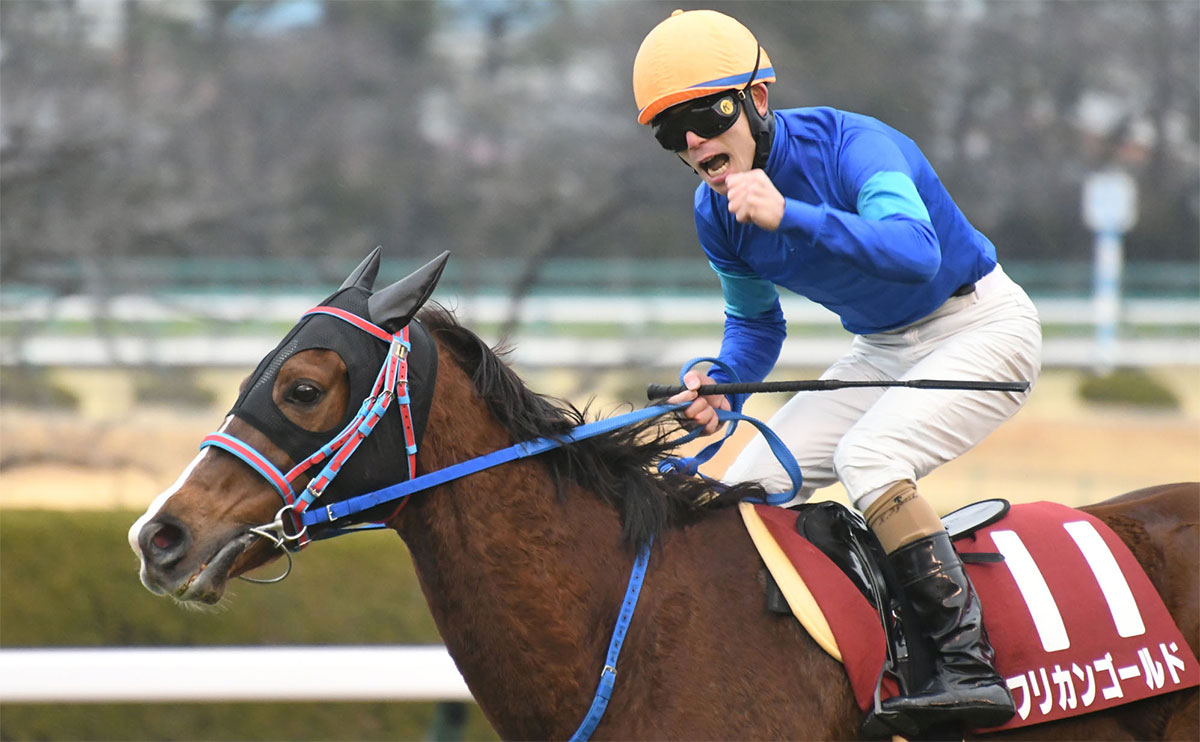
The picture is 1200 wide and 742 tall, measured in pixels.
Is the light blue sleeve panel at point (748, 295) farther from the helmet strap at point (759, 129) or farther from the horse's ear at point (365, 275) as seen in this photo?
the horse's ear at point (365, 275)

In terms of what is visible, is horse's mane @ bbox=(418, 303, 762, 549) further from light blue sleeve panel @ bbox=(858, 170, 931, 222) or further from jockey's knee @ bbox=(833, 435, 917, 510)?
light blue sleeve panel @ bbox=(858, 170, 931, 222)

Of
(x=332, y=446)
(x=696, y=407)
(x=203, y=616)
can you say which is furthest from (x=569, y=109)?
(x=332, y=446)

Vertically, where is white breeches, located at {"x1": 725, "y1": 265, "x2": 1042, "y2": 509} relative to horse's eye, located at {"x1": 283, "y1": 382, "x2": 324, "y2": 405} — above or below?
above

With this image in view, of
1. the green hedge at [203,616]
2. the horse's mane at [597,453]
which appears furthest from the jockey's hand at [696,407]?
the green hedge at [203,616]

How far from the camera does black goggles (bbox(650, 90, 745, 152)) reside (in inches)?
105

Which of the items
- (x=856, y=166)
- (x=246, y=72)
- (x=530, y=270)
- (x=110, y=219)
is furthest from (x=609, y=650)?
(x=246, y=72)

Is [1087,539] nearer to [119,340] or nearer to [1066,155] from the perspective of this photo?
[119,340]

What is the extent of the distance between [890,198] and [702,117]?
0.42 metres

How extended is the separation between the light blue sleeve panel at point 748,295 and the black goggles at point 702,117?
445 mm

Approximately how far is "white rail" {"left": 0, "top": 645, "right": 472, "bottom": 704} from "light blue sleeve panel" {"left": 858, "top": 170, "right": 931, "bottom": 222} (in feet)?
6.97

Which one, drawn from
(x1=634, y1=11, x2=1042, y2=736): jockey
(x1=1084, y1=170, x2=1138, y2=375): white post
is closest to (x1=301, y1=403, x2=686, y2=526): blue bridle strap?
(x1=634, y1=11, x2=1042, y2=736): jockey

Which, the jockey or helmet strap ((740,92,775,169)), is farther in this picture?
helmet strap ((740,92,775,169))

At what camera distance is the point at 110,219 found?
47.0 feet

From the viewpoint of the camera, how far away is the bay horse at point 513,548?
2.41 m
